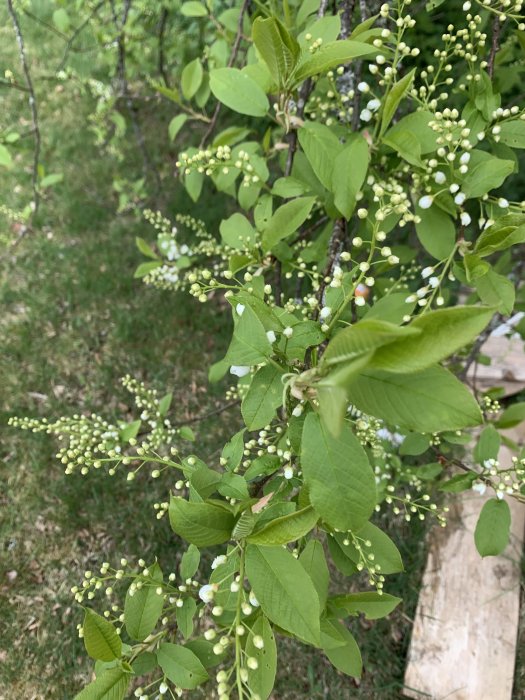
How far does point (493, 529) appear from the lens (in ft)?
4.72

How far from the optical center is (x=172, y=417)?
9.67 ft

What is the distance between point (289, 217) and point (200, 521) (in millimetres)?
745

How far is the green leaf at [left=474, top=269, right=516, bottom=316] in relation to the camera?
1.20 m

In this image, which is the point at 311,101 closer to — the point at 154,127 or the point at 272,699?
the point at 272,699

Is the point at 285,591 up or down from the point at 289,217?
down

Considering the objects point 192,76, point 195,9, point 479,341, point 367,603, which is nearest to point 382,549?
point 367,603

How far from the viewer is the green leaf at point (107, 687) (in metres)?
1.02

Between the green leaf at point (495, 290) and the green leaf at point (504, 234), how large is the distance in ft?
0.37

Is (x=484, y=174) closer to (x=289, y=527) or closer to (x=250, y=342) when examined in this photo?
(x=250, y=342)

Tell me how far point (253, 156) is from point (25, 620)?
2.27 m

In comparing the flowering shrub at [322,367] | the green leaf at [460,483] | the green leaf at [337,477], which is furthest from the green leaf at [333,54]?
the green leaf at [460,483]

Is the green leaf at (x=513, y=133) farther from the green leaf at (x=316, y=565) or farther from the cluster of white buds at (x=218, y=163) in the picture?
the green leaf at (x=316, y=565)

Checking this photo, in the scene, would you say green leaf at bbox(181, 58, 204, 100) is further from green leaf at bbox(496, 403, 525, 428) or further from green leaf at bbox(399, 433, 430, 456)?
green leaf at bbox(496, 403, 525, 428)

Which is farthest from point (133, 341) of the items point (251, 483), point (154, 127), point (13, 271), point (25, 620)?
point (251, 483)
